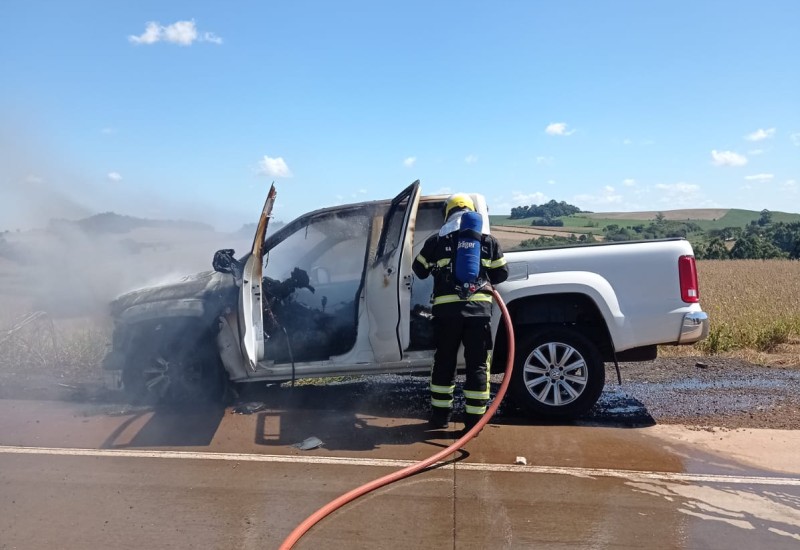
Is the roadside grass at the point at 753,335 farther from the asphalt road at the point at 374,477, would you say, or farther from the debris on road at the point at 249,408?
the debris on road at the point at 249,408

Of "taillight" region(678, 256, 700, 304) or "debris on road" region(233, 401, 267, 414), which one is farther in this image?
"debris on road" region(233, 401, 267, 414)

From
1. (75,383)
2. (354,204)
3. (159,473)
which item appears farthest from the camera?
(75,383)

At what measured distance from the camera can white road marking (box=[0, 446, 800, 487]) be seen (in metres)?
4.25

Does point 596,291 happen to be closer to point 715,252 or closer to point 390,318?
point 390,318

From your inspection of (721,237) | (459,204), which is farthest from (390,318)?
(721,237)

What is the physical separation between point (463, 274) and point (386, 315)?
0.85 meters

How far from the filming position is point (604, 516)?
3.71 metres

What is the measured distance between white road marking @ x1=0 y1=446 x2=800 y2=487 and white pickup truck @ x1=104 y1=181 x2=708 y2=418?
93cm

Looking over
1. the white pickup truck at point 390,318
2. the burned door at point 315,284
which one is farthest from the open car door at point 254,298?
the burned door at point 315,284

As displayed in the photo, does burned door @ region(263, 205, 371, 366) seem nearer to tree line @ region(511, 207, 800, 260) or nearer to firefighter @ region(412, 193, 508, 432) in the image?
firefighter @ region(412, 193, 508, 432)

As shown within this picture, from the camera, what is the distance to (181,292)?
226 inches

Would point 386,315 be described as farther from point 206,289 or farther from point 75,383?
point 75,383

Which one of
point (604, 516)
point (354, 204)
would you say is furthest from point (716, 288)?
point (604, 516)

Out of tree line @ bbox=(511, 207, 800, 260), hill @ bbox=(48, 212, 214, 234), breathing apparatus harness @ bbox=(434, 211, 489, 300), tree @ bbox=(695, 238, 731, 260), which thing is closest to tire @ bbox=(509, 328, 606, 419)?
breathing apparatus harness @ bbox=(434, 211, 489, 300)
